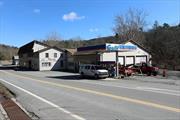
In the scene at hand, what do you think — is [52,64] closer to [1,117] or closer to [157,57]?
[157,57]

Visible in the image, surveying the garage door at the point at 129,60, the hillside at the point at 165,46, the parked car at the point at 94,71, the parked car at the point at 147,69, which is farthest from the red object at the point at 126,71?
the hillside at the point at 165,46

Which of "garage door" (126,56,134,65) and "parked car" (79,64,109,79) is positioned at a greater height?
"garage door" (126,56,134,65)

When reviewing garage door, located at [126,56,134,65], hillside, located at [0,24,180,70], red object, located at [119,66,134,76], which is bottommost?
red object, located at [119,66,134,76]

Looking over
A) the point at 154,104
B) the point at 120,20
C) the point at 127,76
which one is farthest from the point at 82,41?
the point at 154,104

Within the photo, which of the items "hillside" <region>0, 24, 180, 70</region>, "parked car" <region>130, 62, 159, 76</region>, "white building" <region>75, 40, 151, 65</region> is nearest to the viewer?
"parked car" <region>130, 62, 159, 76</region>

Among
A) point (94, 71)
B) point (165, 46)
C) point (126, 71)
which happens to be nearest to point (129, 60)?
point (165, 46)

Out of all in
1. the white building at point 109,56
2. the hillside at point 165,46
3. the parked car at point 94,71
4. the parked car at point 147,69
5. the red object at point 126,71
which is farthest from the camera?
the hillside at point 165,46

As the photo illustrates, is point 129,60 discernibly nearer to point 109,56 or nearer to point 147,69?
point 109,56

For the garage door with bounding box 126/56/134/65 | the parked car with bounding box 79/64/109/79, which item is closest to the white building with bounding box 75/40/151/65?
the garage door with bounding box 126/56/134/65

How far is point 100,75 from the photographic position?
40438 millimetres

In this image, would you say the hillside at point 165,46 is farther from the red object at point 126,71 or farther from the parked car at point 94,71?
the parked car at point 94,71

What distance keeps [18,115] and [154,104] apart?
5659 mm

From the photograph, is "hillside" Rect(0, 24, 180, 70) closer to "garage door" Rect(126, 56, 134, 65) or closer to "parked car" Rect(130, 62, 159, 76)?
"garage door" Rect(126, 56, 134, 65)

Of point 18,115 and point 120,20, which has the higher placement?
point 120,20
